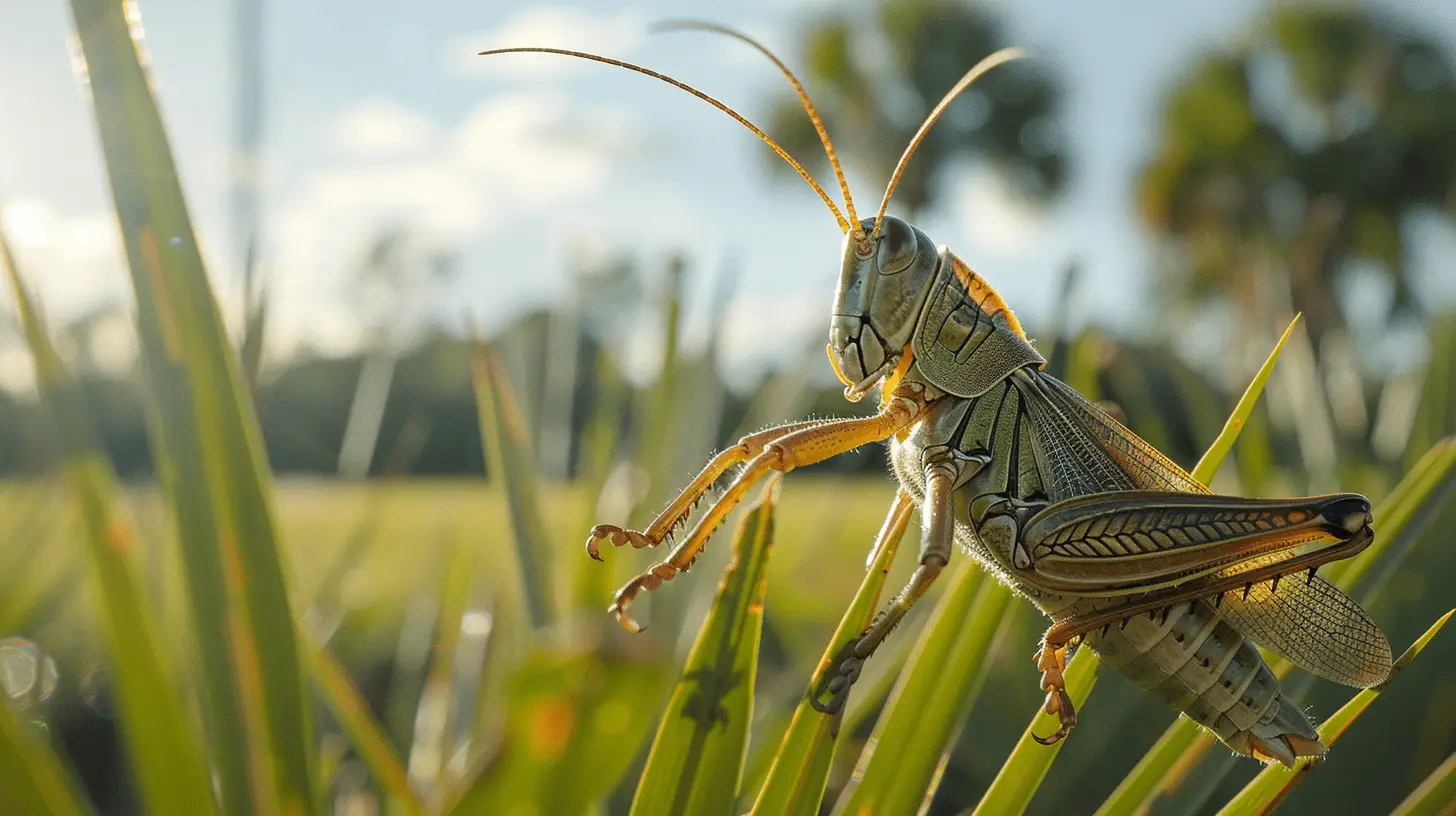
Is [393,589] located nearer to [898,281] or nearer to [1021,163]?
[898,281]

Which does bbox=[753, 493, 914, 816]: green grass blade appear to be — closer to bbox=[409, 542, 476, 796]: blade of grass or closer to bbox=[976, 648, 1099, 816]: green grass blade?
bbox=[976, 648, 1099, 816]: green grass blade

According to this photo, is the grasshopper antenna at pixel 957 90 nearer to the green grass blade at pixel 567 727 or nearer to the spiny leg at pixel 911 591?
the spiny leg at pixel 911 591

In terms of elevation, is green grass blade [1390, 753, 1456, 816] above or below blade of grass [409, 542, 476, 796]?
above

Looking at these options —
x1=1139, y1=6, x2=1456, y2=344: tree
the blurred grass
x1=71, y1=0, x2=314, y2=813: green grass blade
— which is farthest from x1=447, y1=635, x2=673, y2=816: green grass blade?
x1=1139, y1=6, x2=1456, y2=344: tree

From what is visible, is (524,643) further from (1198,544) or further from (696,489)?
(1198,544)

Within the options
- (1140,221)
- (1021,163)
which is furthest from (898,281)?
(1021,163)
